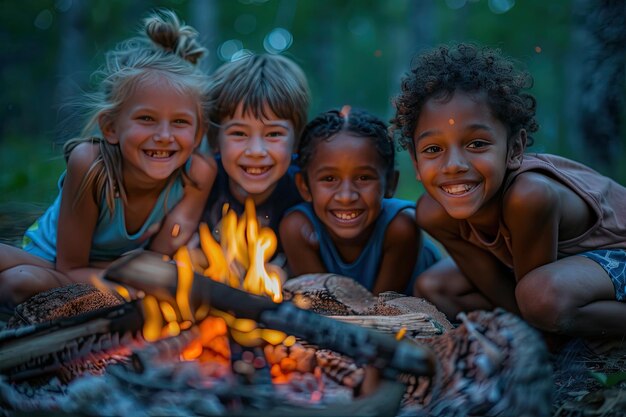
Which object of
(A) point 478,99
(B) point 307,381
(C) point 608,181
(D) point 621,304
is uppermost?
(A) point 478,99

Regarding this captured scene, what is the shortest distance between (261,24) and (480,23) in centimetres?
1103

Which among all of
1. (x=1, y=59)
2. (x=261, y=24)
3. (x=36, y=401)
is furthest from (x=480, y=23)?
(x=36, y=401)

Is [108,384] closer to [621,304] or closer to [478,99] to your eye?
[478,99]

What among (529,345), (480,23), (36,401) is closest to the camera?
(529,345)

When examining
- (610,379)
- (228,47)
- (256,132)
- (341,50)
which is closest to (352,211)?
(256,132)

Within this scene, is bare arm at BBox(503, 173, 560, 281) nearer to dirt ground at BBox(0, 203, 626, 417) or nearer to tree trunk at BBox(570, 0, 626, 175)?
dirt ground at BBox(0, 203, 626, 417)

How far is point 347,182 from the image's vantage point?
3.72 m

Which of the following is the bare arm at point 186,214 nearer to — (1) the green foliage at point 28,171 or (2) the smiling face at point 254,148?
(2) the smiling face at point 254,148

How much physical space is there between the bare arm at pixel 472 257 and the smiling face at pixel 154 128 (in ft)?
4.67

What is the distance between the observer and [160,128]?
3664mm

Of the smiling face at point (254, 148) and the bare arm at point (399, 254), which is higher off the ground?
the smiling face at point (254, 148)

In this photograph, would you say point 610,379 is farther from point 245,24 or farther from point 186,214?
point 245,24

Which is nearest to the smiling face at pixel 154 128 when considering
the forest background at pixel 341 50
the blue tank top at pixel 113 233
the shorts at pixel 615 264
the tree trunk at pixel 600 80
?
the blue tank top at pixel 113 233

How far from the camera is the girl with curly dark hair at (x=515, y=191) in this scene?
2.91 metres
